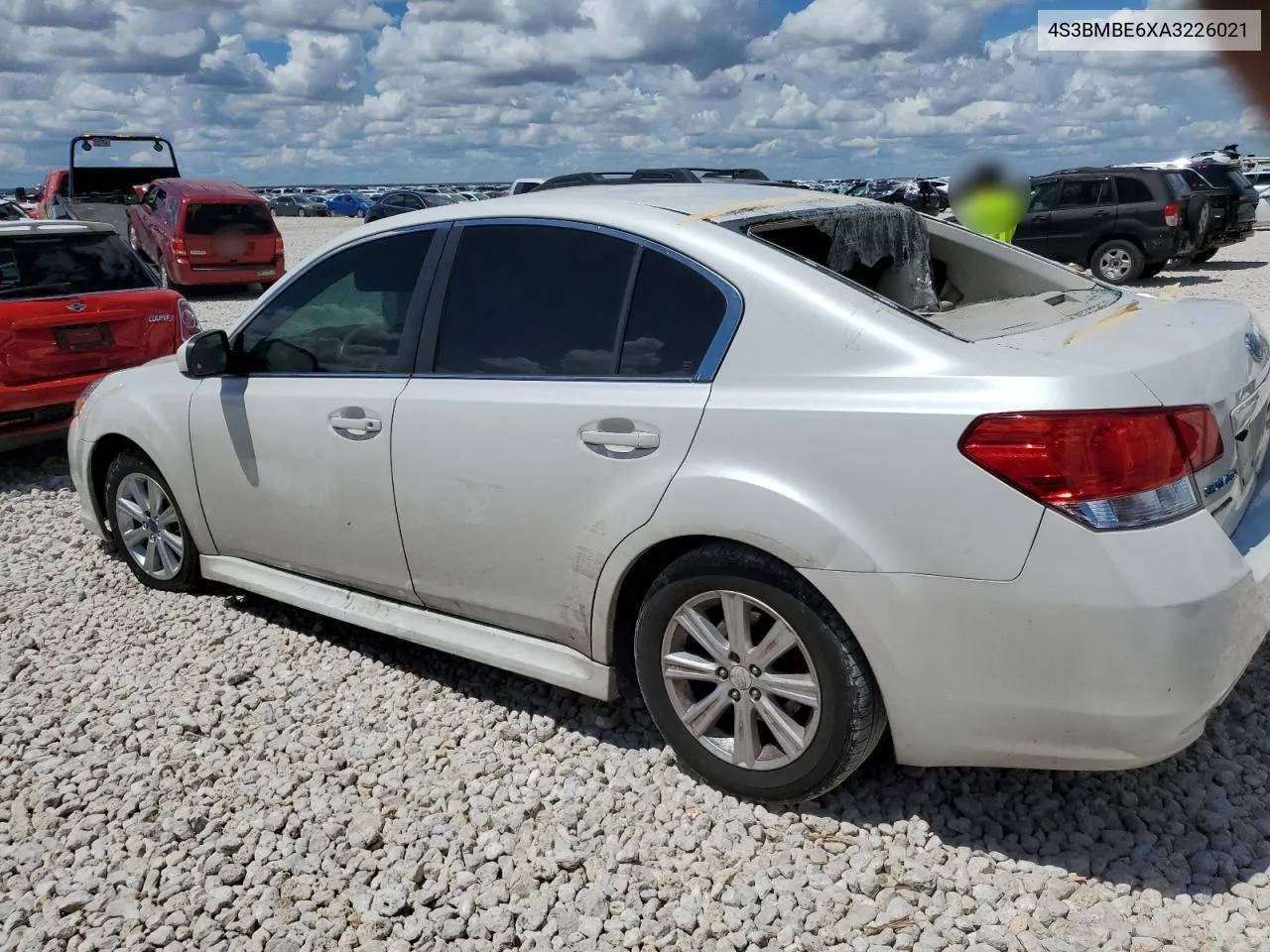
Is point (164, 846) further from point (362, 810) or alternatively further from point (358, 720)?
point (358, 720)

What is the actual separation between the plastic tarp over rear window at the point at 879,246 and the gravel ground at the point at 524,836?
1518 millimetres

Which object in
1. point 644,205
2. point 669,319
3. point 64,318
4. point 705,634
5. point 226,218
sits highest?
point 644,205

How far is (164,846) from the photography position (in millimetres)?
3070

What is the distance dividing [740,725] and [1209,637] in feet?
3.87

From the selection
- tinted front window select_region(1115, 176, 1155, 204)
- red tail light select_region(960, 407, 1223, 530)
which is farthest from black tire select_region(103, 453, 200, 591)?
tinted front window select_region(1115, 176, 1155, 204)

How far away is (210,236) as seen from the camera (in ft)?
54.3

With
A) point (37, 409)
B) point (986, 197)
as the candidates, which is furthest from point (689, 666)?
point (986, 197)

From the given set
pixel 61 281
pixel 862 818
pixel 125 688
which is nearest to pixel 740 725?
pixel 862 818

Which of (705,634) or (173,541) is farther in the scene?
(173,541)

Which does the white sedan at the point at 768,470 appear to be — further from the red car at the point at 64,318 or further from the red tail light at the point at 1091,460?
the red car at the point at 64,318

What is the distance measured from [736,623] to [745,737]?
345 millimetres

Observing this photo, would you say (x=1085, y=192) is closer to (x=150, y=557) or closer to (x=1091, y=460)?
(x=150, y=557)

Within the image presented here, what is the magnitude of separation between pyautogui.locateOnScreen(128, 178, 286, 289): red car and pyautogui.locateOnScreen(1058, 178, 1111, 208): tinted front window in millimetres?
12267

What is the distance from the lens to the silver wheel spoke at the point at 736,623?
9.43ft
